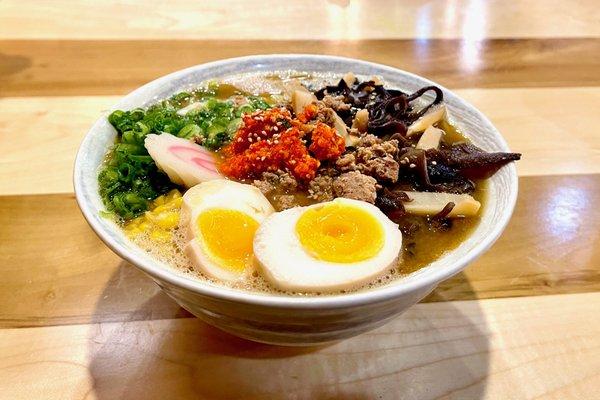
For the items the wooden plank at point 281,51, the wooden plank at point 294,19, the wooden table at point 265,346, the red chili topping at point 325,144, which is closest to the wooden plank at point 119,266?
the wooden table at point 265,346

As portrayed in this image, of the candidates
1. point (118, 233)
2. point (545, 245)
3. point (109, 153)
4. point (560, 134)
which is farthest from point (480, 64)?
point (118, 233)

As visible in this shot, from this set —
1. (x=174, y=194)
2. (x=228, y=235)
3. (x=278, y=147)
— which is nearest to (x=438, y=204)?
(x=278, y=147)

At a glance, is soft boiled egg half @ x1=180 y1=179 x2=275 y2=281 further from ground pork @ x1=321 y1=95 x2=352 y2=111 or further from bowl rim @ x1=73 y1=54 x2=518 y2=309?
ground pork @ x1=321 y1=95 x2=352 y2=111

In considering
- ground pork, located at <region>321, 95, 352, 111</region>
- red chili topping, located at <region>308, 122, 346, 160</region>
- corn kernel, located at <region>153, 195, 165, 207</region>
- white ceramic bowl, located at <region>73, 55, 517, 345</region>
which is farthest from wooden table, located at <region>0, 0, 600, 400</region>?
ground pork, located at <region>321, 95, 352, 111</region>

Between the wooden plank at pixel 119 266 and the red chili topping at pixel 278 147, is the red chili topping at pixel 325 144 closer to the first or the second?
the red chili topping at pixel 278 147

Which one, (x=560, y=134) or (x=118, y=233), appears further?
(x=560, y=134)

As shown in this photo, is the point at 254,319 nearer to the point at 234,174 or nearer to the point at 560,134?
the point at 234,174
